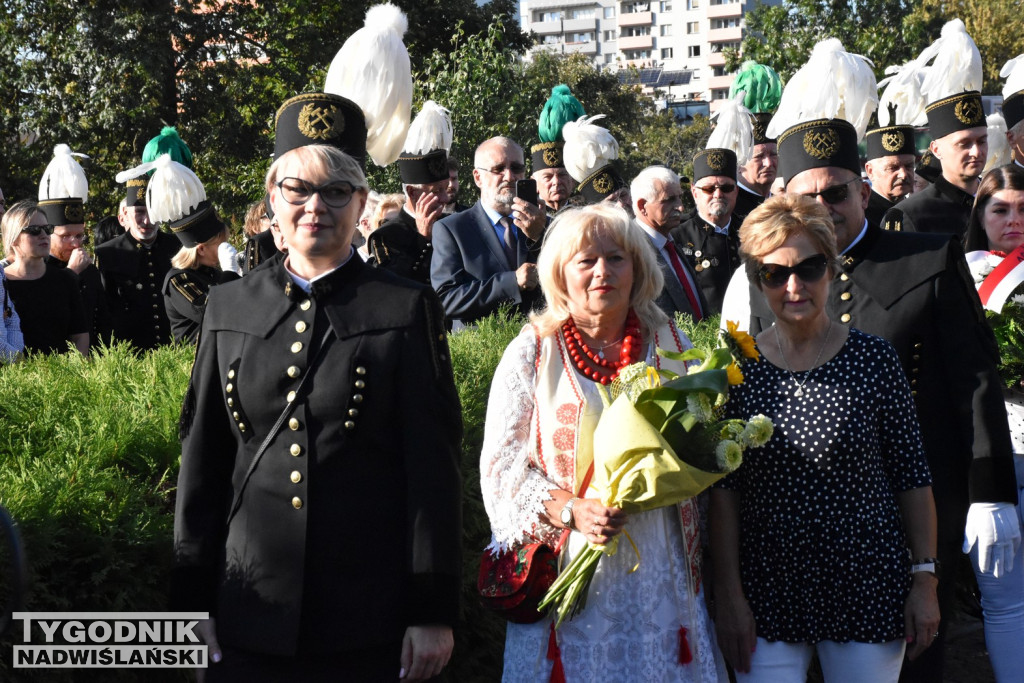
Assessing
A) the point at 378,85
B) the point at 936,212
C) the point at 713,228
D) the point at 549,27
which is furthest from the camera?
the point at 549,27

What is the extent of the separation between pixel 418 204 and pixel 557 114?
238 centimetres

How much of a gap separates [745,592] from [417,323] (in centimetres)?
130

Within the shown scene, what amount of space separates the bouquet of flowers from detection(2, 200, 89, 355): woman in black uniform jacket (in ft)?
16.8

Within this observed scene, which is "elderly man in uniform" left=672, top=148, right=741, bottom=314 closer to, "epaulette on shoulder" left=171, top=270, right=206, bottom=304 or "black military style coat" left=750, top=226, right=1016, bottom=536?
"epaulette on shoulder" left=171, top=270, right=206, bottom=304

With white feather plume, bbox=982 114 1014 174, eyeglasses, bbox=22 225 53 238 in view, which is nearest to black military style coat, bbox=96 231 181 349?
eyeglasses, bbox=22 225 53 238

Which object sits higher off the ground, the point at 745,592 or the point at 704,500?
the point at 704,500

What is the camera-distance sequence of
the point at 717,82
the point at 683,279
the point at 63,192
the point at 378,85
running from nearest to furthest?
1. the point at 378,85
2. the point at 683,279
3. the point at 63,192
4. the point at 717,82

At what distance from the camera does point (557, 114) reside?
30.2 ft

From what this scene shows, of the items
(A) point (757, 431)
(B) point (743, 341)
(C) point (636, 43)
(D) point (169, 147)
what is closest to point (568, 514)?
(A) point (757, 431)

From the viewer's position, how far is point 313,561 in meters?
2.95

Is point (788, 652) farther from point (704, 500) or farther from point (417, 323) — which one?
point (417, 323)

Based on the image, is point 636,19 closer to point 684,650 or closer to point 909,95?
point 909,95

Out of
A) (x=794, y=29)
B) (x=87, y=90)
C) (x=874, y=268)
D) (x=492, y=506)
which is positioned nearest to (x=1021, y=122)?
(x=874, y=268)

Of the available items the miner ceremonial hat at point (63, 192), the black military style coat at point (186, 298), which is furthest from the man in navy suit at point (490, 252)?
the miner ceremonial hat at point (63, 192)
